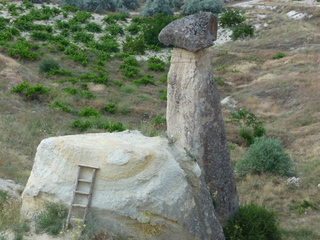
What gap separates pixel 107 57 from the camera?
95.8 ft

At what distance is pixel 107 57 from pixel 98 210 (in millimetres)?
24229

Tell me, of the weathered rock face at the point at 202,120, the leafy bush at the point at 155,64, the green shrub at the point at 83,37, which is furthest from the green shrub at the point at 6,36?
the weathered rock face at the point at 202,120

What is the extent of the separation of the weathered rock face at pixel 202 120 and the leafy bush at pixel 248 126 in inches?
336

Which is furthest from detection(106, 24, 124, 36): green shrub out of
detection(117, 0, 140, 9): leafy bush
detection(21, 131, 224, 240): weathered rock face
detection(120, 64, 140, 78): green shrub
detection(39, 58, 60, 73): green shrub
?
detection(21, 131, 224, 240): weathered rock face

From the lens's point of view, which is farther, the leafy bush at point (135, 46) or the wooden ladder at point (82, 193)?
the leafy bush at point (135, 46)

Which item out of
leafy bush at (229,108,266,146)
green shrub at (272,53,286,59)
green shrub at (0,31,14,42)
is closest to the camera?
leafy bush at (229,108,266,146)

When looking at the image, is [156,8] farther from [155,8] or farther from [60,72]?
[60,72]

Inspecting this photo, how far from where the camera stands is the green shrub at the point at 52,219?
220 inches

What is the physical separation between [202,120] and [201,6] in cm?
4270

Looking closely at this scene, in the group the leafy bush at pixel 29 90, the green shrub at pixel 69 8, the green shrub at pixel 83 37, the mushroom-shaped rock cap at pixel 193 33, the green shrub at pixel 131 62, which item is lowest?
the green shrub at pixel 131 62

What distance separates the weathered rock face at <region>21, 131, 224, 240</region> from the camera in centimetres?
571

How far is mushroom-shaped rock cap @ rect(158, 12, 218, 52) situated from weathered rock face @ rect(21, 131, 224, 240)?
233 cm

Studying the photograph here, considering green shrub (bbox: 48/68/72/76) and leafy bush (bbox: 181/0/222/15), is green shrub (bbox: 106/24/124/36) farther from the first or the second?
leafy bush (bbox: 181/0/222/15)

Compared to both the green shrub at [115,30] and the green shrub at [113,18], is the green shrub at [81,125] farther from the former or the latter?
the green shrub at [113,18]
